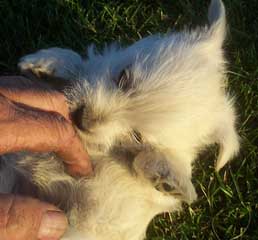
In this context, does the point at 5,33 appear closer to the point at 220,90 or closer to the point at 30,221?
the point at 220,90

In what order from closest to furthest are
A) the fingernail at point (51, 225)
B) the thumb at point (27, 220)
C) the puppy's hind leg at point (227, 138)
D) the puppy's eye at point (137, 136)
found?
the thumb at point (27, 220), the fingernail at point (51, 225), the puppy's eye at point (137, 136), the puppy's hind leg at point (227, 138)

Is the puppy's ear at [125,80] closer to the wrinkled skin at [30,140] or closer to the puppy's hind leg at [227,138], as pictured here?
the wrinkled skin at [30,140]

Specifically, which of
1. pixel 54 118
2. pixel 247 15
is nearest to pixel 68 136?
pixel 54 118

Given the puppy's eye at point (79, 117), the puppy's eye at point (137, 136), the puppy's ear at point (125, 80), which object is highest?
the puppy's ear at point (125, 80)

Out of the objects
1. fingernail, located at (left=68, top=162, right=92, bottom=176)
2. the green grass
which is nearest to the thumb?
fingernail, located at (left=68, top=162, right=92, bottom=176)

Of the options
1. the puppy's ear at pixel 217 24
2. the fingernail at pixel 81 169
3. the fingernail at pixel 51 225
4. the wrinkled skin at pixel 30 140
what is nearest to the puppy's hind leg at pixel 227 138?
the puppy's ear at pixel 217 24

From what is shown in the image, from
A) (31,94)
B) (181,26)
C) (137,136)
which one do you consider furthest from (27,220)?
(181,26)
